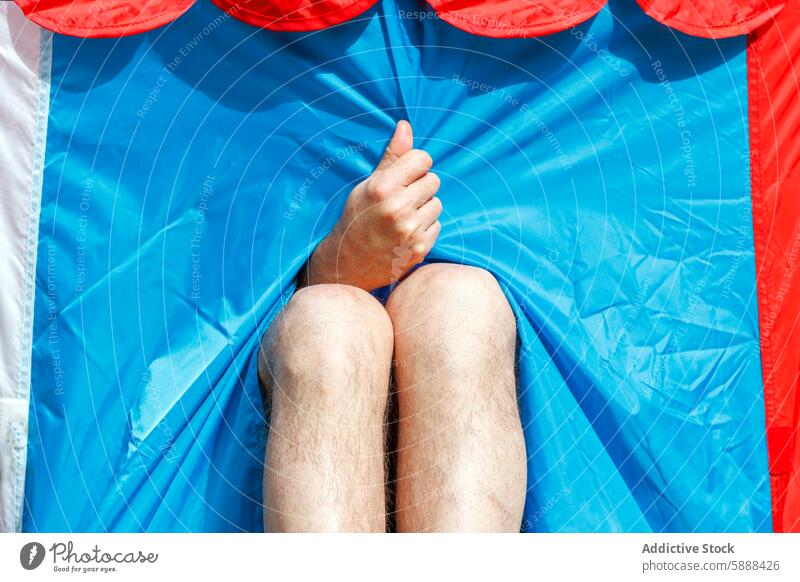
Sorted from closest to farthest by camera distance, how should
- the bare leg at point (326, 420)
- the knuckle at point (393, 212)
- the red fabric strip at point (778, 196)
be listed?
the bare leg at point (326, 420)
the knuckle at point (393, 212)
the red fabric strip at point (778, 196)

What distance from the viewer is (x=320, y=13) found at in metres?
1.00

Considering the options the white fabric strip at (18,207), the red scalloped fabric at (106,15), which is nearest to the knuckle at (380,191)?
the red scalloped fabric at (106,15)

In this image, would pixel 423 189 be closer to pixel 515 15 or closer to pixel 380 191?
pixel 380 191

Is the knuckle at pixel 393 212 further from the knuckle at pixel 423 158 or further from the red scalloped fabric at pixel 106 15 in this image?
the red scalloped fabric at pixel 106 15

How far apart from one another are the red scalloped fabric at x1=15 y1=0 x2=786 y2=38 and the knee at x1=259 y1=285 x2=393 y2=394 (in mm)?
294

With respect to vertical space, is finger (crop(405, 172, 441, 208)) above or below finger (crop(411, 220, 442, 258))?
above

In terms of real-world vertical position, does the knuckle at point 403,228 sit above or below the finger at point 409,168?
below

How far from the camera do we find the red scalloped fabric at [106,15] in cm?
99

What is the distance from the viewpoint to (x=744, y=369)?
3.48ft

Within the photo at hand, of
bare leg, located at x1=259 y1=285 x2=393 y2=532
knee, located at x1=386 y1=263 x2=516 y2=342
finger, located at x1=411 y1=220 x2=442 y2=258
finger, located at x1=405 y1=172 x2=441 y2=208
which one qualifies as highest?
finger, located at x1=405 y1=172 x2=441 y2=208

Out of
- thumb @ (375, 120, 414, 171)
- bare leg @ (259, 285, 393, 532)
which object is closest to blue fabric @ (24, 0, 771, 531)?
thumb @ (375, 120, 414, 171)

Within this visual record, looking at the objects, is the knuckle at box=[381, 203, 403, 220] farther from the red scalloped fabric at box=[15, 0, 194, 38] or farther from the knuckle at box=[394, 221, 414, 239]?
the red scalloped fabric at box=[15, 0, 194, 38]

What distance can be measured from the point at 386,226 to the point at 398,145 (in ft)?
0.36

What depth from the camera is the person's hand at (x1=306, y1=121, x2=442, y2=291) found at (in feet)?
3.19
